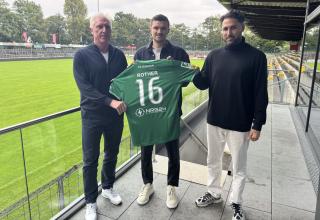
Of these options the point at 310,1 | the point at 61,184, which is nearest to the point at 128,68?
the point at 61,184

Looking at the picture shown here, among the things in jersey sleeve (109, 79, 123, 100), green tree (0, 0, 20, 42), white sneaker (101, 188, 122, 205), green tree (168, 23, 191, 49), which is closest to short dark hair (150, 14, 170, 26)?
green tree (168, 23, 191, 49)

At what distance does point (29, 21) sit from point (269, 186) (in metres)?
41.7

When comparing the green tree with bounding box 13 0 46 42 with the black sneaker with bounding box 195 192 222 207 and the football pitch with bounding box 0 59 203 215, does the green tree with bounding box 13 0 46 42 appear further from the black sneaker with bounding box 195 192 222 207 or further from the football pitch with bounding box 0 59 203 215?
the black sneaker with bounding box 195 192 222 207

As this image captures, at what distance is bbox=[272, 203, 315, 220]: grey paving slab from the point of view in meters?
2.22

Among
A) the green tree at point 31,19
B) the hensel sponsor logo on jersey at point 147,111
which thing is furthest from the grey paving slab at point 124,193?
the green tree at point 31,19

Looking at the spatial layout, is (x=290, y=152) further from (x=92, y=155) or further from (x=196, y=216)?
(x=92, y=155)

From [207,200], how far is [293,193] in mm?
926

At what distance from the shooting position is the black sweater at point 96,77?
75.8 inches

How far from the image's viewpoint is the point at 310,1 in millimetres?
4828

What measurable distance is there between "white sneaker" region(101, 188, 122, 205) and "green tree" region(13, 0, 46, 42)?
36803mm

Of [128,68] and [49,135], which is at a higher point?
[128,68]

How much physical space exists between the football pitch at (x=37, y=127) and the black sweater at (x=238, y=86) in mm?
427

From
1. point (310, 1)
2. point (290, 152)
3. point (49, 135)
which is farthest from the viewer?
point (310, 1)

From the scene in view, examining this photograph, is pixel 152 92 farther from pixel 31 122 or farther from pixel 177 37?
pixel 177 37
